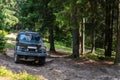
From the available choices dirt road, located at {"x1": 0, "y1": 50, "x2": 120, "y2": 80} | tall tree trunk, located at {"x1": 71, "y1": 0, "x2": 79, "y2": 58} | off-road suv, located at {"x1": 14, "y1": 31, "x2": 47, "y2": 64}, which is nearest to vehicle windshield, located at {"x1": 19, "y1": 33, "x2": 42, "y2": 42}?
off-road suv, located at {"x1": 14, "y1": 31, "x2": 47, "y2": 64}

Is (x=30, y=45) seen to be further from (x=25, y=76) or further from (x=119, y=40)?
(x=25, y=76)

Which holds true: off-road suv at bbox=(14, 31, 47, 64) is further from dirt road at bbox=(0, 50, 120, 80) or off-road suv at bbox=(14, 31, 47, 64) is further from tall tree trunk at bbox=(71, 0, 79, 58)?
tall tree trunk at bbox=(71, 0, 79, 58)

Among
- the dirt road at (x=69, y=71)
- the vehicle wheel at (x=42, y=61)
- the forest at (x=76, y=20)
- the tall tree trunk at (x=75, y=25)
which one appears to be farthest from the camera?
the forest at (x=76, y=20)

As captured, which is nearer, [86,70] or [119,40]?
[86,70]

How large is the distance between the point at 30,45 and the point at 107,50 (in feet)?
48.5

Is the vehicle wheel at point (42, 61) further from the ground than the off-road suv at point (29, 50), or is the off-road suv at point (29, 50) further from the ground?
the off-road suv at point (29, 50)

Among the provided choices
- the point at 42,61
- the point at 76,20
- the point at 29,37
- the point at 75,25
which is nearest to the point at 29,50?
A: the point at 42,61

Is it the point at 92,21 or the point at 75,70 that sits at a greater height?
the point at 92,21

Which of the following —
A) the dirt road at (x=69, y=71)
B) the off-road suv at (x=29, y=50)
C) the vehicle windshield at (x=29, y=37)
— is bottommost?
the dirt road at (x=69, y=71)

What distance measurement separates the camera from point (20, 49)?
2061 centimetres

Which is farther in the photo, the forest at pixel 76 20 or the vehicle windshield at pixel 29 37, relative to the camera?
the forest at pixel 76 20

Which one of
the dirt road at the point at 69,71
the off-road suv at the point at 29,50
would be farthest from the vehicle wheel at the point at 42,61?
the dirt road at the point at 69,71

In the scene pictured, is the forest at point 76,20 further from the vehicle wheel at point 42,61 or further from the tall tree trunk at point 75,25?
the vehicle wheel at point 42,61

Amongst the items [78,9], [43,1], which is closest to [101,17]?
[43,1]
